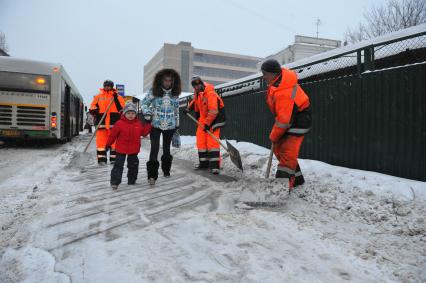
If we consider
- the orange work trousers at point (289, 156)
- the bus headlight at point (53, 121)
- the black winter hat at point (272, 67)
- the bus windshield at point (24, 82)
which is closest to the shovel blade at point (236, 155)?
the orange work trousers at point (289, 156)

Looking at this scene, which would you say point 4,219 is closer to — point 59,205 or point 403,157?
point 59,205

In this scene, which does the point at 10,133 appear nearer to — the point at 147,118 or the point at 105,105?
the point at 105,105

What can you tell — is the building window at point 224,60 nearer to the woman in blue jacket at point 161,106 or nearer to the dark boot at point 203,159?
the dark boot at point 203,159

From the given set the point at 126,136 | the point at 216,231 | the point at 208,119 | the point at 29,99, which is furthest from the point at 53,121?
the point at 216,231

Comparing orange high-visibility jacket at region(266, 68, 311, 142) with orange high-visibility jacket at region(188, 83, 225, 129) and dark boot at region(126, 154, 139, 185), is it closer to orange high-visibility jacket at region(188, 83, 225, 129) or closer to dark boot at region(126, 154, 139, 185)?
orange high-visibility jacket at region(188, 83, 225, 129)

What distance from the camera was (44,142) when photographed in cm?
1523

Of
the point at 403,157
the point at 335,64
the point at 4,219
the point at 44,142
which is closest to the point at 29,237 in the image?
the point at 4,219

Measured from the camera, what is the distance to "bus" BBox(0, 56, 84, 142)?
37.7ft

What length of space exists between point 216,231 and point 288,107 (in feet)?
6.31

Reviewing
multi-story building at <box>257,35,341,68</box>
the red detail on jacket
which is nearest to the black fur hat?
the red detail on jacket

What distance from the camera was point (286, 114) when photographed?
4348 mm

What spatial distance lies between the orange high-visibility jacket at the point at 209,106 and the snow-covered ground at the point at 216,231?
1618 millimetres

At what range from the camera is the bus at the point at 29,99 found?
1148 cm

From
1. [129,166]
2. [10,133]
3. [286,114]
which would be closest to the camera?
[286,114]
